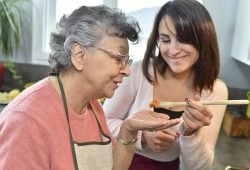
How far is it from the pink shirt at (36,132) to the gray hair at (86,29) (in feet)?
0.29

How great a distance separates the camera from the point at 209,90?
1286mm

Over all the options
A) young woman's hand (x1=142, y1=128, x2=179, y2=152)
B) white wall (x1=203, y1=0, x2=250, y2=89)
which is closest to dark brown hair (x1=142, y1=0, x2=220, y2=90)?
young woman's hand (x1=142, y1=128, x2=179, y2=152)

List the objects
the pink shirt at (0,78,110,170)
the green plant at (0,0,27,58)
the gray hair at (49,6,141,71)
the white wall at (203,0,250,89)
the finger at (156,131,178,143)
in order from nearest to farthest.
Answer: the pink shirt at (0,78,110,170) < the gray hair at (49,6,141,71) < the finger at (156,131,178,143) < the white wall at (203,0,250,89) < the green plant at (0,0,27,58)

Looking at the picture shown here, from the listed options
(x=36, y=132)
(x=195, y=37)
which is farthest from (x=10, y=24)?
(x=36, y=132)

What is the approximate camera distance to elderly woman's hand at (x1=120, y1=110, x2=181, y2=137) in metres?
1.00

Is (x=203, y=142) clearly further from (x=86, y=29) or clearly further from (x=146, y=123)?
(x=86, y=29)

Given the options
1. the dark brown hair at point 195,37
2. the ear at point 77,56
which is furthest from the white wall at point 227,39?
the ear at point 77,56

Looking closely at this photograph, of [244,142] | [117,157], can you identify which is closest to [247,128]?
[244,142]

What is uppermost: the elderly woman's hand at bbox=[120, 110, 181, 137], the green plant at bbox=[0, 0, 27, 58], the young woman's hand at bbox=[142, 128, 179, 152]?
the green plant at bbox=[0, 0, 27, 58]

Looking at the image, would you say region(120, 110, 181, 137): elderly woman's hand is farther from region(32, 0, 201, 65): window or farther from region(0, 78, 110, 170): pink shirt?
region(32, 0, 201, 65): window

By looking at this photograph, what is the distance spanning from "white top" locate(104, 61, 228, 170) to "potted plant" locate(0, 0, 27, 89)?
3.88 ft

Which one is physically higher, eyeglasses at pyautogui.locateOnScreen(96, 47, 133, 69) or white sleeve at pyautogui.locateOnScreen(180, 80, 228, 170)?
eyeglasses at pyautogui.locateOnScreen(96, 47, 133, 69)

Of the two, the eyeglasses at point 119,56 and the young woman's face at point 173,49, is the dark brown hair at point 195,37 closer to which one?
the young woman's face at point 173,49

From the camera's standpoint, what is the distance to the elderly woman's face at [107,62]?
36.0 inches
